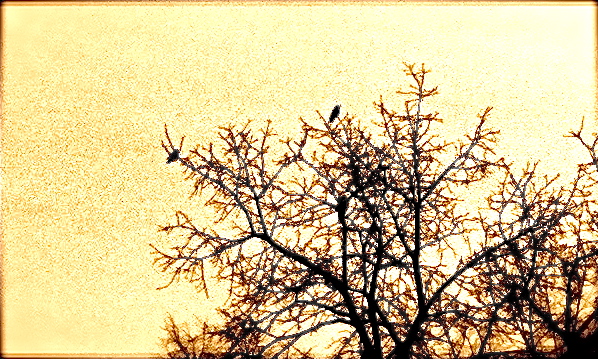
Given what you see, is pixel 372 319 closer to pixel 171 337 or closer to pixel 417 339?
pixel 417 339

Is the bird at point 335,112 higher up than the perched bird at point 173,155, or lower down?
higher up

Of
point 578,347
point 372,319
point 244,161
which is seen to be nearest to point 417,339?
point 372,319

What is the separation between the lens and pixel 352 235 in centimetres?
861

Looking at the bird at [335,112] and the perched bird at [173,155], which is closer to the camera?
the perched bird at [173,155]

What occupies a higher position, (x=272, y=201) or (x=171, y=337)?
(x=272, y=201)

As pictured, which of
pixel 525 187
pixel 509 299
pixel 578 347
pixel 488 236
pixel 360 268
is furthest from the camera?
pixel 525 187

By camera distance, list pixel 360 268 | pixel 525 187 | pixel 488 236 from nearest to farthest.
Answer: pixel 360 268, pixel 488 236, pixel 525 187

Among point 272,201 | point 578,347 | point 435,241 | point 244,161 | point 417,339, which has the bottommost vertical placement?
point 578,347

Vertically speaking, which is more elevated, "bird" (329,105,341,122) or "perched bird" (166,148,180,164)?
"bird" (329,105,341,122)

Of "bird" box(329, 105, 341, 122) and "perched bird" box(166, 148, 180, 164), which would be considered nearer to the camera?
"perched bird" box(166, 148, 180, 164)

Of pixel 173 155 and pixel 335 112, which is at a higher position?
pixel 335 112

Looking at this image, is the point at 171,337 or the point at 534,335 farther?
the point at 534,335

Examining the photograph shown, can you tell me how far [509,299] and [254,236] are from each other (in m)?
3.23

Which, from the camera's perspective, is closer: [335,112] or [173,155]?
[173,155]
